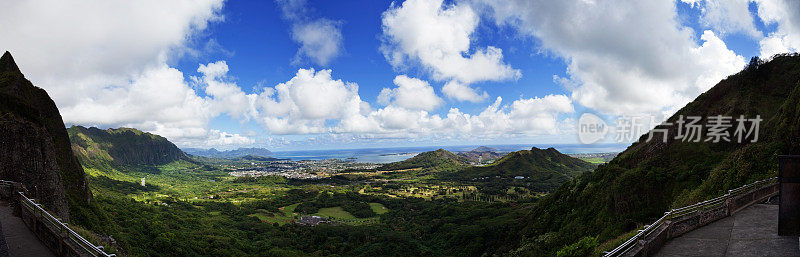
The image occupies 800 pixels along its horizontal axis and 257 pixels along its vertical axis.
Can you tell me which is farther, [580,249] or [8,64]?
[8,64]

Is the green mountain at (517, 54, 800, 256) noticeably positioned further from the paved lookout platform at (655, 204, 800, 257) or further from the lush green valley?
the lush green valley

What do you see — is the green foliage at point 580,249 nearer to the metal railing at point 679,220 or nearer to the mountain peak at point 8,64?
the metal railing at point 679,220

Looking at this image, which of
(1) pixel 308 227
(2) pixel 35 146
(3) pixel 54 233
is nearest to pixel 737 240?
(3) pixel 54 233

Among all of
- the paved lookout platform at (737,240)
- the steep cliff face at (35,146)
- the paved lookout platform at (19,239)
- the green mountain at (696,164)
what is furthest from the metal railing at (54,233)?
the green mountain at (696,164)

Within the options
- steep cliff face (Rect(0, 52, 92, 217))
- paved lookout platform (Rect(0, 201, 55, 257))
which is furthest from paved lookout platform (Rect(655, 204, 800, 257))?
steep cliff face (Rect(0, 52, 92, 217))

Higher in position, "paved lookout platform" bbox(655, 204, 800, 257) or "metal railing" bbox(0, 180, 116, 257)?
"paved lookout platform" bbox(655, 204, 800, 257)

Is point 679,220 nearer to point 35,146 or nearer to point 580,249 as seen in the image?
point 580,249

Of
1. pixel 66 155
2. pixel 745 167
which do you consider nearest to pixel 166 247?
pixel 66 155
